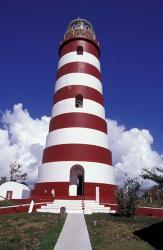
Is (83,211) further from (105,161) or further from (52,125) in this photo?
(52,125)

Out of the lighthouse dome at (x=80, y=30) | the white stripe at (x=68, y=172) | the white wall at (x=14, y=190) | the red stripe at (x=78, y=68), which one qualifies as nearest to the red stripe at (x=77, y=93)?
the red stripe at (x=78, y=68)

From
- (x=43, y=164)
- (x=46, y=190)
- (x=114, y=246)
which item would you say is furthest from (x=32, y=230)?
(x=43, y=164)

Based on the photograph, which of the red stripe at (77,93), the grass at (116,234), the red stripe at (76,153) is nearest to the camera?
the grass at (116,234)

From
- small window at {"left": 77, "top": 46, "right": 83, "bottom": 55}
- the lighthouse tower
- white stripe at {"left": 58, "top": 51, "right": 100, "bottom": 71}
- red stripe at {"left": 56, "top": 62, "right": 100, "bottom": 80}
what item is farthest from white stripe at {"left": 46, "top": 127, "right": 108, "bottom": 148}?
small window at {"left": 77, "top": 46, "right": 83, "bottom": 55}

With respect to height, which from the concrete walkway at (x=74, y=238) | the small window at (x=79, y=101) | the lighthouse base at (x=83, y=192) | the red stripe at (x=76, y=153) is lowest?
the concrete walkway at (x=74, y=238)

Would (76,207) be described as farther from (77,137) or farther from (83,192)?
(77,137)

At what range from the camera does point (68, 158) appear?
21656 mm

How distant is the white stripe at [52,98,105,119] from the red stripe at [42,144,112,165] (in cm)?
319

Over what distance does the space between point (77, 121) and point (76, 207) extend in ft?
24.4

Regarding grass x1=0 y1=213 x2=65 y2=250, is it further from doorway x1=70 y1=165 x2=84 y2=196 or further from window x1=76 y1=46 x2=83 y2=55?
window x1=76 y1=46 x2=83 y2=55

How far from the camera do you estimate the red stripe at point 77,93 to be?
955 inches

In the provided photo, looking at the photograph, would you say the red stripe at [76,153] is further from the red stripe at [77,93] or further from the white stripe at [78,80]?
the white stripe at [78,80]

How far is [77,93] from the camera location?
24.2 meters

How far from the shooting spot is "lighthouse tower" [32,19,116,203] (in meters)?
21.3
